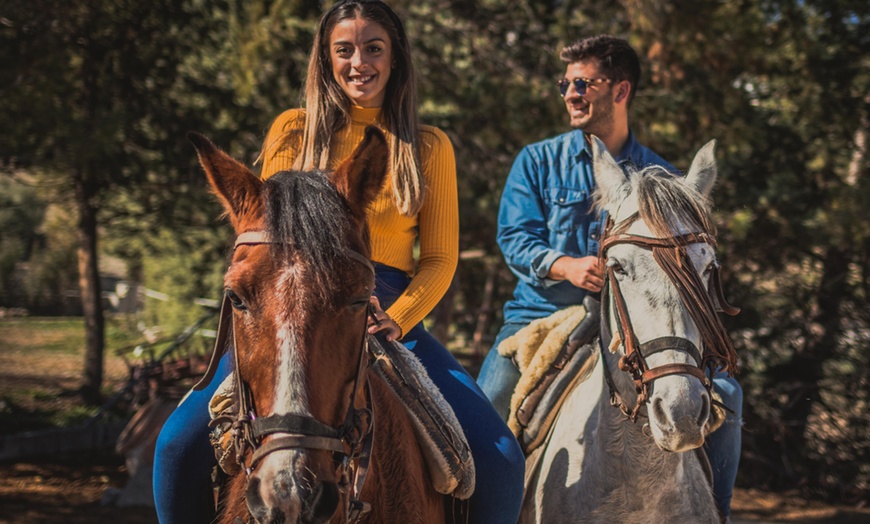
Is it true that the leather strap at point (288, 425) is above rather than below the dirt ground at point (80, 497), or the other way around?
above

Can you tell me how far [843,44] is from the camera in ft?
31.8

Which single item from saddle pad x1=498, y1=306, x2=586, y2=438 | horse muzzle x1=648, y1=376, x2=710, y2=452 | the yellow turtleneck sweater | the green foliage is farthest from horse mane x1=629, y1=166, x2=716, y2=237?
the green foliage

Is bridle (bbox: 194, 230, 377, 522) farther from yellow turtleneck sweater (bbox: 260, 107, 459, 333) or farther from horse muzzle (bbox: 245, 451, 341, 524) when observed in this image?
yellow turtleneck sweater (bbox: 260, 107, 459, 333)

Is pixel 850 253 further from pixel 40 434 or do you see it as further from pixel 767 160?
pixel 40 434

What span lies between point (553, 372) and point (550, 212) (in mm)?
852

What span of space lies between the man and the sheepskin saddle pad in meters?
0.23

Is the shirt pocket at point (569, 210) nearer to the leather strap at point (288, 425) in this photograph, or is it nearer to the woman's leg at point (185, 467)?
the woman's leg at point (185, 467)

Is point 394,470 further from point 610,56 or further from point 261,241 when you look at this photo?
point 610,56

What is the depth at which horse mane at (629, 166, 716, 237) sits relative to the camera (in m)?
2.86

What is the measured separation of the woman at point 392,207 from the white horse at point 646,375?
0.47m

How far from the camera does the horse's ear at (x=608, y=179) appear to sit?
10.4ft

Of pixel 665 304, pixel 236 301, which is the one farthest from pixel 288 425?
pixel 665 304

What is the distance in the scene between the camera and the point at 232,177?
6.93 ft

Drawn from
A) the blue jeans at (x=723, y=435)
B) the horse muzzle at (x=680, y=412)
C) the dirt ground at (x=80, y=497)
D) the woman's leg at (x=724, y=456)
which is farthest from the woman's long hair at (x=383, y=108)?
the dirt ground at (x=80, y=497)
